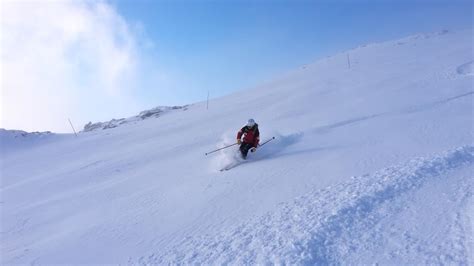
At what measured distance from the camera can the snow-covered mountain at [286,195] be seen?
247 inches

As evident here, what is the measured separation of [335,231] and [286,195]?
7.00ft

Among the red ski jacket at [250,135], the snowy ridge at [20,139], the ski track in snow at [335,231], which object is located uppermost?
the snowy ridge at [20,139]

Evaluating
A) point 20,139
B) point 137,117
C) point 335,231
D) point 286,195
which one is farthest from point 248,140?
point 137,117

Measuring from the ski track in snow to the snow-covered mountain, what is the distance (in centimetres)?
2

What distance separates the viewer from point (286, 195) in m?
8.52

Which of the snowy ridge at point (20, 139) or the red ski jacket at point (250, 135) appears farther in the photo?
the snowy ridge at point (20, 139)

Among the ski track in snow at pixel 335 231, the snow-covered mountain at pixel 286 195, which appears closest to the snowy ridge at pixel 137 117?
the snow-covered mountain at pixel 286 195

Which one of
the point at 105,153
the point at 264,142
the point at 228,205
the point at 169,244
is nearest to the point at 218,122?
the point at 105,153

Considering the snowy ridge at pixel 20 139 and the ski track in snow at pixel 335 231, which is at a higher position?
the snowy ridge at pixel 20 139

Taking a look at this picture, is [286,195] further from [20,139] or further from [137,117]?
[137,117]

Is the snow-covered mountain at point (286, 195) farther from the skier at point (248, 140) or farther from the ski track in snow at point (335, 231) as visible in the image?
the skier at point (248, 140)

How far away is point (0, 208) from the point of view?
1262 cm

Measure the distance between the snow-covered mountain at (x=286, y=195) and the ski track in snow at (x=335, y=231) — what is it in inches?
0.9

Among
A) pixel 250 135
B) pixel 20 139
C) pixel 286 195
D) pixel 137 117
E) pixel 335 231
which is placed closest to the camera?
pixel 335 231
